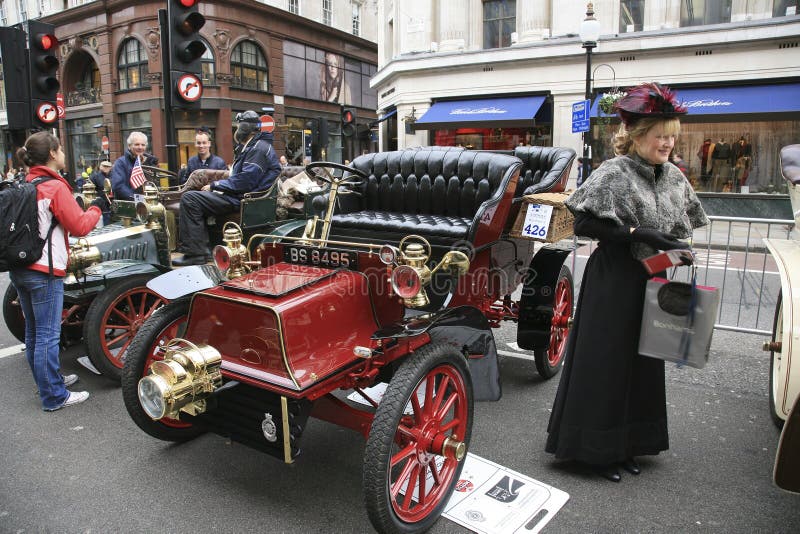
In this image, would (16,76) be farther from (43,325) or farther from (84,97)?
(84,97)

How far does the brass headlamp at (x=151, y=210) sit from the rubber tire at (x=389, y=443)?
3392mm

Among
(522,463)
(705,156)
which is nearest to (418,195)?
(522,463)

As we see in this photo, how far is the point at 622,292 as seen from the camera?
291cm

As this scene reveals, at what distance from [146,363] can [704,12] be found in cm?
1787

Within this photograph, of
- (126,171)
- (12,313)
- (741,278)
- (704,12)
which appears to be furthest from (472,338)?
(704,12)

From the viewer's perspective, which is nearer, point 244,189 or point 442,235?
point 442,235

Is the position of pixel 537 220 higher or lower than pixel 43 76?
lower

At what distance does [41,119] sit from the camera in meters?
7.98

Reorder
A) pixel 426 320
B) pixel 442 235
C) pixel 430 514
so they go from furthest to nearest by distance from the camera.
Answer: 1. pixel 442 235
2. pixel 426 320
3. pixel 430 514

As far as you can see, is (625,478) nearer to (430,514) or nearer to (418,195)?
(430,514)

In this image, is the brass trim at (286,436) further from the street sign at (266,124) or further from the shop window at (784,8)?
the shop window at (784,8)

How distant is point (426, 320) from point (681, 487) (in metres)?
1.61

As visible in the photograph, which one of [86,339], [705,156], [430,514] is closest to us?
[430,514]

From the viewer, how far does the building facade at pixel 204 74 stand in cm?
2556
